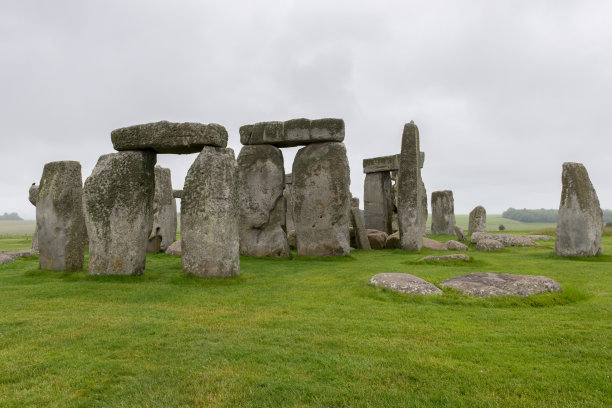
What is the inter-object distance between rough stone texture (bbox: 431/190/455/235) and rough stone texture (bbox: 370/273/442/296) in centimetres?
1938

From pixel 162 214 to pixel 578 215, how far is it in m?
13.4

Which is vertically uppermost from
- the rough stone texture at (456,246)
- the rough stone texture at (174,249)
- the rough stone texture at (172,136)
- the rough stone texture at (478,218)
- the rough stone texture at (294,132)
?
the rough stone texture at (294,132)

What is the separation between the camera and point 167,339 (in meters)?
4.91

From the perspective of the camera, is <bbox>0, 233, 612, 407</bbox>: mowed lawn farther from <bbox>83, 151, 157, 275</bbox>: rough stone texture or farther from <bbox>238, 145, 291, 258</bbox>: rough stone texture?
<bbox>238, 145, 291, 258</bbox>: rough stone texture

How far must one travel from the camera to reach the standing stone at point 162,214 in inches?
607

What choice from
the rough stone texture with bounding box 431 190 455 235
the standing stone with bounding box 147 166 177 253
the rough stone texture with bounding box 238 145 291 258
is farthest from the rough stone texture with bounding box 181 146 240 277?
the rough stone texture with bounding box 431 190 455 235

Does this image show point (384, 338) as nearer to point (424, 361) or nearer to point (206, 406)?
point (424, 361)

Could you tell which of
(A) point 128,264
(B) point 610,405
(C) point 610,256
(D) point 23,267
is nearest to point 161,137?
(A) point 128,264

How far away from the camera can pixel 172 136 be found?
8.69 meters

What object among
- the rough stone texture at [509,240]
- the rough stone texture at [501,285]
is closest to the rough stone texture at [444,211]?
the rough stone texture at [509,240]

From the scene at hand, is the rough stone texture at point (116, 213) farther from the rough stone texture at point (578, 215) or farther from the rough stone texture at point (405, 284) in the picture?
the rough stone texture at point (578, 215)

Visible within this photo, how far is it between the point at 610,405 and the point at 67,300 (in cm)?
726

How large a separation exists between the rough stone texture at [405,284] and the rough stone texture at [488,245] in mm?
9150

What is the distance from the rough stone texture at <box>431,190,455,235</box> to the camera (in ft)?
84.4
